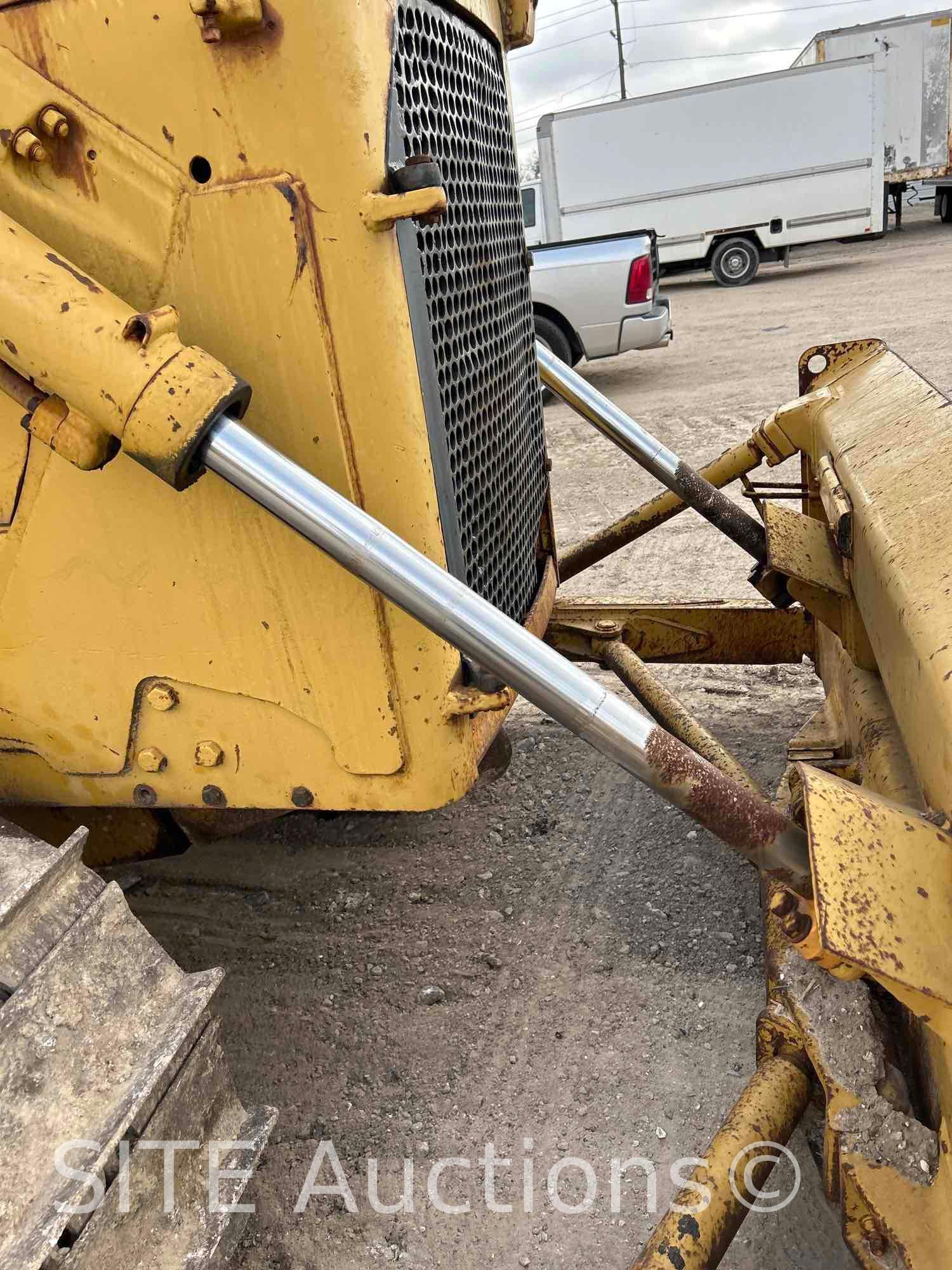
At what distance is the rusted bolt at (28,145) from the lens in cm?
138

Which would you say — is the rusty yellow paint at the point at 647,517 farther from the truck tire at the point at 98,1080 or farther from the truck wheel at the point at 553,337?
the truck wheel at the point at 553,337

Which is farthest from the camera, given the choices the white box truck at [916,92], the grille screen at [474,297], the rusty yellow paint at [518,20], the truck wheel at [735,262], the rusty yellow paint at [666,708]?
the white box truck at [916,92]

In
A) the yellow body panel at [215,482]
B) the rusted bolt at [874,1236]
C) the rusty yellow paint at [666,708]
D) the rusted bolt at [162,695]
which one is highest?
the yellow body panel at [215,482]

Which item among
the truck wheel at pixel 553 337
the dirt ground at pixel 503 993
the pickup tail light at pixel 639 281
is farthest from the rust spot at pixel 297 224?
the pickup tail light at pixel 639 281

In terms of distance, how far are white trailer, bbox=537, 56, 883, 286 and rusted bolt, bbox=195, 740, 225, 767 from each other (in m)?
16.0

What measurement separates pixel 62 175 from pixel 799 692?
3.02 m

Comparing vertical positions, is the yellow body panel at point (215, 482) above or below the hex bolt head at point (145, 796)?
above

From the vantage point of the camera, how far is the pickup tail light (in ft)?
28.1

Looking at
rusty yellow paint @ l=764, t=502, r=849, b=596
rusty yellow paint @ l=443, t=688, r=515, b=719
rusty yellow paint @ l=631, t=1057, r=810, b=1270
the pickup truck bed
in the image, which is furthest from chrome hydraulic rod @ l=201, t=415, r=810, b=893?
the pickup truck bed

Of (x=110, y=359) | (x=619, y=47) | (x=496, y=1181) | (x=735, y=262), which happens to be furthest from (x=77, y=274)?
(x=619, y=47)

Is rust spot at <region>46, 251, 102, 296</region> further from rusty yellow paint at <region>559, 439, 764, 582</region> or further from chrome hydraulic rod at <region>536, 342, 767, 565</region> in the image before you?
rusty yellow paint at <region>559, 439, 764, 582</region>

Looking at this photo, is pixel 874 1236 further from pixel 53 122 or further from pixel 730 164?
pixel 730 164

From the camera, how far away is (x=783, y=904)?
4.71 ft

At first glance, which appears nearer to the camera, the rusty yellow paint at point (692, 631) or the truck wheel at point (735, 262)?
the rusty yellow paint at point (692, 631)
